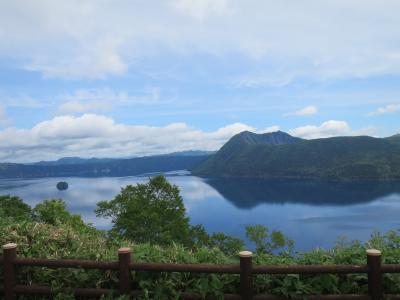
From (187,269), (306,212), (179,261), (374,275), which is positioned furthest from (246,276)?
(306,212)

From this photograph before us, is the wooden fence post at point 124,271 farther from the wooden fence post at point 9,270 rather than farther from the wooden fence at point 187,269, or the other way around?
Answer: the wooden fence post at point 9,270

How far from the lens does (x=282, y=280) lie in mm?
6398

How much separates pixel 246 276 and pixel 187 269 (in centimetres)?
103

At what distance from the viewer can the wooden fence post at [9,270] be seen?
22.2 ft

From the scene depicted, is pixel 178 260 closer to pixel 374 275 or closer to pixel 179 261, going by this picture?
pixel 179 261

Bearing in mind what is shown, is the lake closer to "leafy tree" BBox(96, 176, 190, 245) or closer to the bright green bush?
"leafy tree" BBox(96, 176, 190, 245)

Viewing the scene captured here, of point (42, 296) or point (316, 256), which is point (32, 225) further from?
point (316, 256)

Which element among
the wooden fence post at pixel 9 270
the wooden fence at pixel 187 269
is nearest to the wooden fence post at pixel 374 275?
the wooden fence at pixel 187 269

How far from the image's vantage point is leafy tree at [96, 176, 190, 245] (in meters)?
32.3

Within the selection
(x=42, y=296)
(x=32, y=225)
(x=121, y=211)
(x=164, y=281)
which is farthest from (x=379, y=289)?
(x=121, y=211)

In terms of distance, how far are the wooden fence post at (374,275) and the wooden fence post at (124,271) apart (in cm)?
416

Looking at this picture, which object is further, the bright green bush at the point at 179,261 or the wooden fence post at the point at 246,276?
the bright green bush at the point at 179,261

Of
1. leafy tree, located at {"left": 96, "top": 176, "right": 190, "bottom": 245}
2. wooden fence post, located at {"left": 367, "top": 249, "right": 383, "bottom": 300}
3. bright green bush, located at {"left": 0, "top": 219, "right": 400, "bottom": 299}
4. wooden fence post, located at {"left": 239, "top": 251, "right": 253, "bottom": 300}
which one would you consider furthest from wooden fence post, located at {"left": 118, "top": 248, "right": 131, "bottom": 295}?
leafy tree, located at {"left": 96, "top": 176, "right": 190, "bottom": 245}

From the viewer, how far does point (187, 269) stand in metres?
6.28
